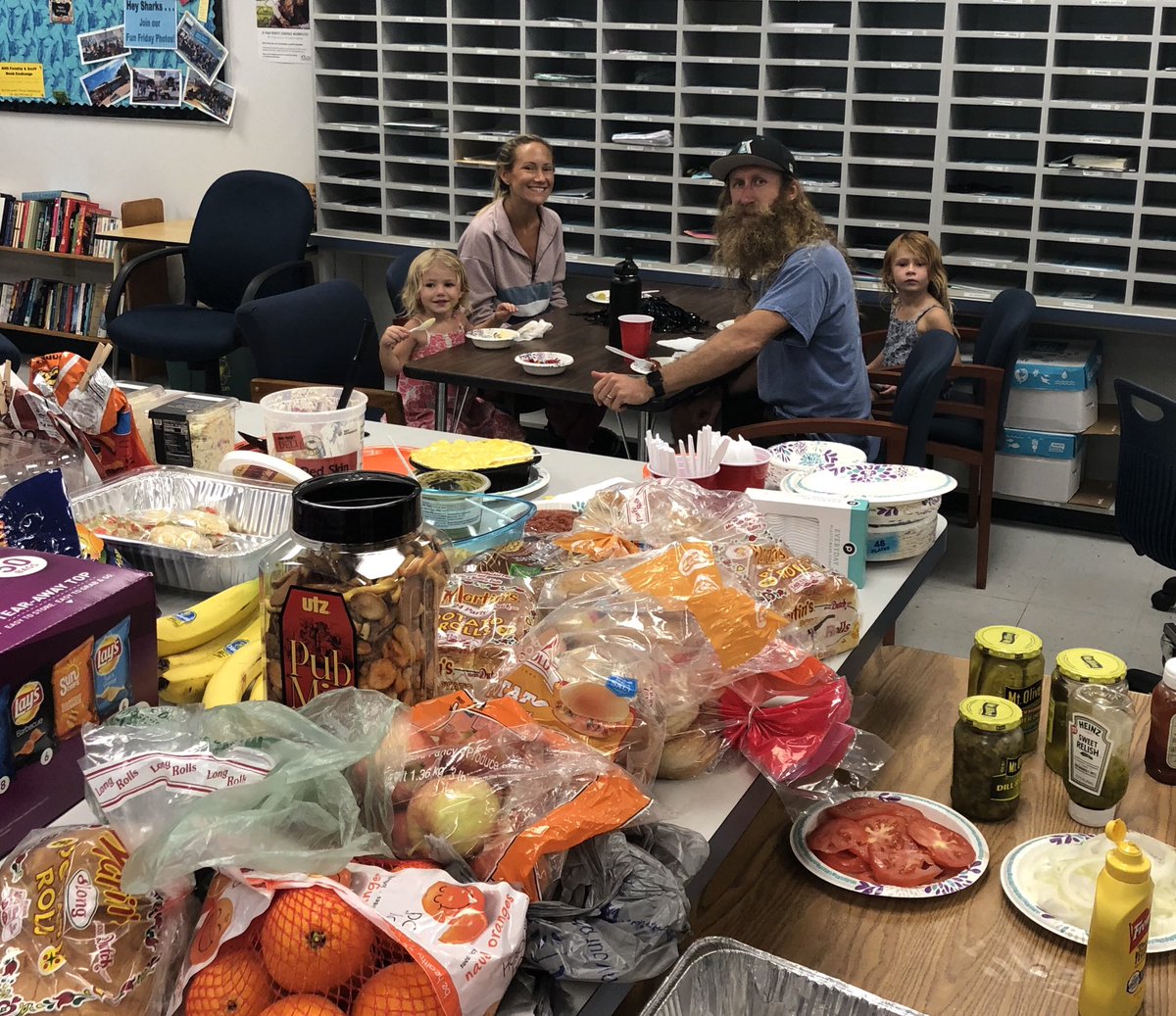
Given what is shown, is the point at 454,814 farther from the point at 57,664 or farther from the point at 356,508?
the point at 57,664

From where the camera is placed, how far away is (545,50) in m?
4.89

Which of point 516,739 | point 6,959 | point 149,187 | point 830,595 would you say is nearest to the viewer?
point 6,959

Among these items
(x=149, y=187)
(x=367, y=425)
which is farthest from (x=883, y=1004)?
(x=149, y=187)

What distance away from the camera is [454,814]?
0.98m

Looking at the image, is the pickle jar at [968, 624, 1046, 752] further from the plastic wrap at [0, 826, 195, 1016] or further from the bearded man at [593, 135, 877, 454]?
the bearded man at [593, 135, 877, 454]

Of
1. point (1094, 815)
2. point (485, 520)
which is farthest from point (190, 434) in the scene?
point (1094, 815)

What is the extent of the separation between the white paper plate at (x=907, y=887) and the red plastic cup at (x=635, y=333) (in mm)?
2141

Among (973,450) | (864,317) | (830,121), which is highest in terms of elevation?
(830,121)

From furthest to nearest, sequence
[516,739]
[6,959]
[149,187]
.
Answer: [149,187]
[516,739]
[6,959]

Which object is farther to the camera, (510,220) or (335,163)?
(335,163)

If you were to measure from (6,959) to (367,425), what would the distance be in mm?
1779

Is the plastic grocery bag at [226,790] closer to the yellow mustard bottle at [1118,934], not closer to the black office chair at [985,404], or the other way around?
the yellow mustard bottle at [1118,934]

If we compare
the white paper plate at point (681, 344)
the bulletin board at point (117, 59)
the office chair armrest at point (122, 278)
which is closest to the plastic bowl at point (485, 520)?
the white paper plate at point (681, 344)

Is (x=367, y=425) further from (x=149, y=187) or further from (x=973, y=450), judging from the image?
(x=149, y=187)
